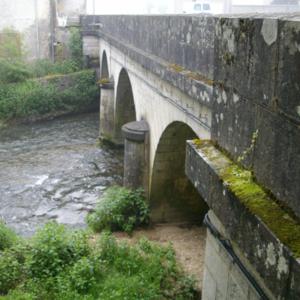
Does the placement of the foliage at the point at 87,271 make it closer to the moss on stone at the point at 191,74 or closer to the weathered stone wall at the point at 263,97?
the moss on stone at the point at 191,74

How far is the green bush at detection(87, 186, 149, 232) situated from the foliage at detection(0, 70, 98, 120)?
477 inches

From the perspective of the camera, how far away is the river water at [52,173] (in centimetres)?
1114

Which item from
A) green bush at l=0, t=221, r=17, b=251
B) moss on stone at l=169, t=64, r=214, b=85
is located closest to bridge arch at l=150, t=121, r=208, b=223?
moss on stone at l=169, t=64, r=214, b=85

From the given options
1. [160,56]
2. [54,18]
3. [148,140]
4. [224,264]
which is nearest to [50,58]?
[54,18]

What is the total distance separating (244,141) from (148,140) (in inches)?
295

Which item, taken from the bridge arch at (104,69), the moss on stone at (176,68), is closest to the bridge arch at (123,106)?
the bridge arch at (104,69)

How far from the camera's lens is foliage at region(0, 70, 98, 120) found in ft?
66.8

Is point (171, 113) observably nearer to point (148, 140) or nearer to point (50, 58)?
point (148, 140)

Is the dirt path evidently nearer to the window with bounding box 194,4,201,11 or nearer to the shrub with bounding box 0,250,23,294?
the shrub with bounding box 0,250,23,294

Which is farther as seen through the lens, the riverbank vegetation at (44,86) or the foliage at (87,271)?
the riverbank vegetation at (44,86)

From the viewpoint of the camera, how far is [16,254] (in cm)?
736

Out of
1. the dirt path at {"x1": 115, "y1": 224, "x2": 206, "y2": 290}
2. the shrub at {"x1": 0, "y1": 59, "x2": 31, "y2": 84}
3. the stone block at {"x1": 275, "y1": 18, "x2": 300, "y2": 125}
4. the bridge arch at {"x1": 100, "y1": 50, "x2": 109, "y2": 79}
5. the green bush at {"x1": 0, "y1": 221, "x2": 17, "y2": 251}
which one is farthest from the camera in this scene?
the shrub at {"x1": 0, "y1": 59, "x2": 31, "y2": 84}

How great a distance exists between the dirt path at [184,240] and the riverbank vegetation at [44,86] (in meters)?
12.6

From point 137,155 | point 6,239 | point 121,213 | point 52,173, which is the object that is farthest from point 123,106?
→ point 6,239
